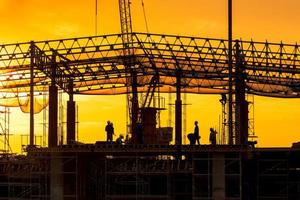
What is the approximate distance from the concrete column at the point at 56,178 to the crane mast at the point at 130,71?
782cm

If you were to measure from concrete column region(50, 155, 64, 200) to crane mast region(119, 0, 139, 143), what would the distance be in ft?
25.7

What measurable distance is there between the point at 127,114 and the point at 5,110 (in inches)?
450

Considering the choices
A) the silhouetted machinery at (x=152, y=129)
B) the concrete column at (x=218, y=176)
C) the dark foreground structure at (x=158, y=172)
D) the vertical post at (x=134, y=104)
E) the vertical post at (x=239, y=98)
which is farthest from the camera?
the vertical post at (x=134, y=104)

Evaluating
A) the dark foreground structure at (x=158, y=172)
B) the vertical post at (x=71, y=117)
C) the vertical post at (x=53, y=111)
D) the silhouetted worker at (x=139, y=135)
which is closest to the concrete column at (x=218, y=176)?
the dark foreground structure at (x=158, y=172)

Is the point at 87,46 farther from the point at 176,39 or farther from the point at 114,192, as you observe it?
the point at 114,192

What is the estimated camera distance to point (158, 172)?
56.4 m

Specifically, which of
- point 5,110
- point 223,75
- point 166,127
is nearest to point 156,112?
point 166,127

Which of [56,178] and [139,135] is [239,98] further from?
[56,178]

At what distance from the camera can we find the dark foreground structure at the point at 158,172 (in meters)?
55.2

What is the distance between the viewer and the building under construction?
56406mm

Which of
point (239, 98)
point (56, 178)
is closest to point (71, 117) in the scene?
point (56, 178)

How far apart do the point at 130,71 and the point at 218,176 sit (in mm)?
13346

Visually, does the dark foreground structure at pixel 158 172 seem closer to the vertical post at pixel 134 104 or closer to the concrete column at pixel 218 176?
the concrete column at pixel 218 176

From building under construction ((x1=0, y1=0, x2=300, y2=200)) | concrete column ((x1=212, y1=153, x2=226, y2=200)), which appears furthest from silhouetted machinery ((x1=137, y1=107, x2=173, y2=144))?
concrete column ((x1=212, y1=153, x2=226, y2=200))
